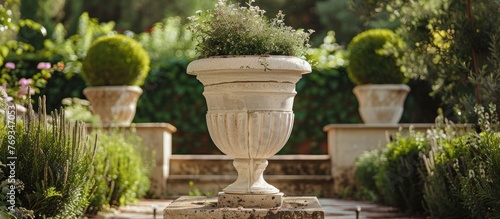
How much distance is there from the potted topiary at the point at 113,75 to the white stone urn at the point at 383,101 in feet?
9.08

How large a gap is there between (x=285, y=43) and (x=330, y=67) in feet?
22.9

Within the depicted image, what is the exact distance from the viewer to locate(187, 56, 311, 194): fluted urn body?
15.1 feet

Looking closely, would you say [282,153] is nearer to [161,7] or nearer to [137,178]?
[137,178]

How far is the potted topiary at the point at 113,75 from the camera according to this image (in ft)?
32.1

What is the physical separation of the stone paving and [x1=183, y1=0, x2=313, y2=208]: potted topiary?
5.80 feet

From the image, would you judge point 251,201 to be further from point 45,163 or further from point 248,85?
point 45,163

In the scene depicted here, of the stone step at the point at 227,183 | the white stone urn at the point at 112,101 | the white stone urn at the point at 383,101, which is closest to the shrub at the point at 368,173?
the stone step at the point at 227,183

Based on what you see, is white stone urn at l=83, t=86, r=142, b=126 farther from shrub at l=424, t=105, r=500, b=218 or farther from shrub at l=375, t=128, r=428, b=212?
shrub at l=424, t=105, r=500, b=218

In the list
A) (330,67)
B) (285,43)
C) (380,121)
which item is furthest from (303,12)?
(285,43)

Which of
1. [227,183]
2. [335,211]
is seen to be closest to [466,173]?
[335,211]

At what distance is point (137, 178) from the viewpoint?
26.0 feet

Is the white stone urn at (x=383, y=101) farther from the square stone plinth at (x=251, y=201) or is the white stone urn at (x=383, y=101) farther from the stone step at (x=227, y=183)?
the square stone plinth at (x=251, y=201)

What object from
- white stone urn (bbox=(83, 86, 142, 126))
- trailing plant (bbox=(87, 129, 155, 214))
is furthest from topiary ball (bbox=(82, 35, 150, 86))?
trailing plant (bbox=(87, 129, 155, 214))

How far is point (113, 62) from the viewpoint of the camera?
9.74m
